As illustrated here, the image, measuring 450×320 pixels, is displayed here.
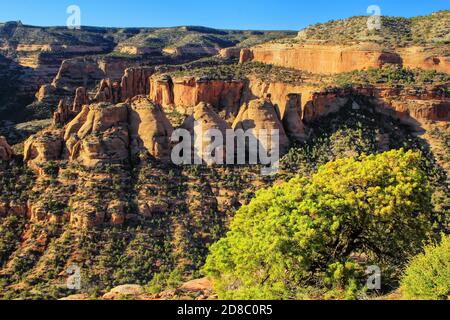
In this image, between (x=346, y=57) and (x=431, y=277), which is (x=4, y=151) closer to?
(x=431, y=277)

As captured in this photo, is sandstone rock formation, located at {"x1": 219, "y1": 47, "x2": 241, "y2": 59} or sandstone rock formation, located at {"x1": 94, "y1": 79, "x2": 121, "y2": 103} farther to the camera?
sandstone rock formation, located at {"x1": 219, "y1": 47, "x2": 241, "y2": 59}

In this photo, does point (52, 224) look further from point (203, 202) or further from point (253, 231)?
point (253, 231)

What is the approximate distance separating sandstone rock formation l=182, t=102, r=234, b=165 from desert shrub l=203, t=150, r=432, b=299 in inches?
912

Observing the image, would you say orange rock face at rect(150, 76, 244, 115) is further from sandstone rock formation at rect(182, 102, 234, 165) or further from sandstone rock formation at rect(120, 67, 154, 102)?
sandstone rock formation at rect(120, 67, 154, 102)

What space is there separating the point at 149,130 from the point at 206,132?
19.2 ft

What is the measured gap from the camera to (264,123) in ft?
173

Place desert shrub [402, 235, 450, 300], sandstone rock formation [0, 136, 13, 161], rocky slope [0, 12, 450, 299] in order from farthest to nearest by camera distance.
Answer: sandstone rock formation [0, 136, 13, 161] < rocky slope [0, 12, 450, 299] < desert shrub [402, 235, 450, 300]

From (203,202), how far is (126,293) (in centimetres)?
1748

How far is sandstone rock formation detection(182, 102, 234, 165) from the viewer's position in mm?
49906

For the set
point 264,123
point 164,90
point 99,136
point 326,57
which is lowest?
point 99,136

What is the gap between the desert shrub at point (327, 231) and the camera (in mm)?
22078

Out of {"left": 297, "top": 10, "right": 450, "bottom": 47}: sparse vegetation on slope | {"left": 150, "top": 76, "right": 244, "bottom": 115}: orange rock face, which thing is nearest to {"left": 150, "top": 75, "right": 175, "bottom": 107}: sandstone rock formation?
{"left": 150, "top": 76, "right": 244, "bottom": 115}: orange rock face

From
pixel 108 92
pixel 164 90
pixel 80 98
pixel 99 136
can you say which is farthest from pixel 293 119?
pixel 80 98
